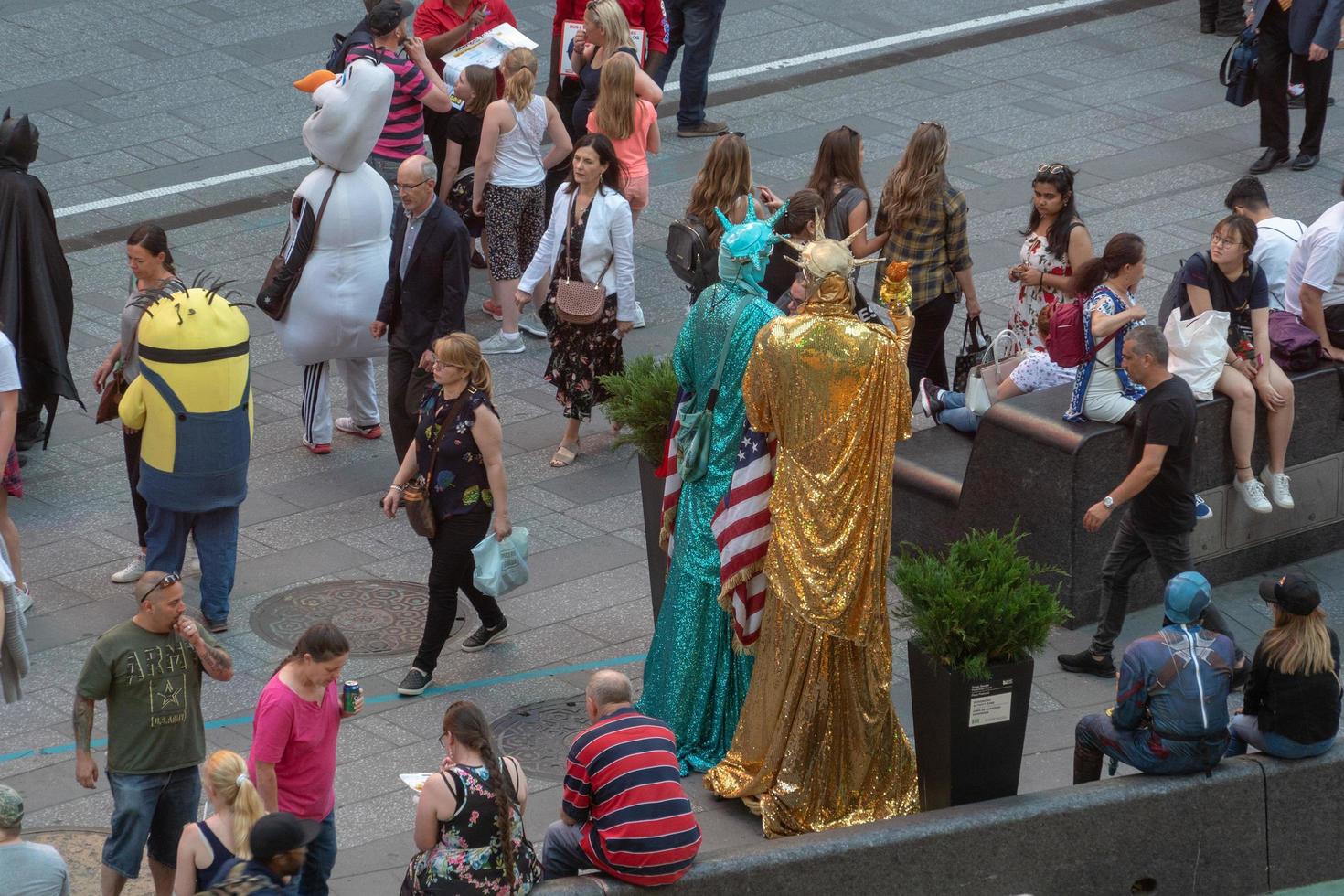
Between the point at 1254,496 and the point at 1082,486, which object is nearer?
the point at 1082,486

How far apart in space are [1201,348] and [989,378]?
1339 millimetres

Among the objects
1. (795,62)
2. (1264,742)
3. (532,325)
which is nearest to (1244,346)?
(1264,742)

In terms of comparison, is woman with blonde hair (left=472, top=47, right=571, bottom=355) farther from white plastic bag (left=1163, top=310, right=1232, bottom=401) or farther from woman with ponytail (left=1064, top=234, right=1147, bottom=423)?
white plastic bag (left=1163, top=310, right=1232, bottom=401)

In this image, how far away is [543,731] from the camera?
9164 mm

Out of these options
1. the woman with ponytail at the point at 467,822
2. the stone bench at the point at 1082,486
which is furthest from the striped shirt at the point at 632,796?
the stone bench at the point at 1082,486

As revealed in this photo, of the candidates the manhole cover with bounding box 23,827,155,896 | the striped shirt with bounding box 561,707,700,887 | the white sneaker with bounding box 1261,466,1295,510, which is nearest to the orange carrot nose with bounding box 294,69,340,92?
the manhole cover with bounding box 23,827,155,896

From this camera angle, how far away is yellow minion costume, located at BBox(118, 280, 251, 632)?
949 cm

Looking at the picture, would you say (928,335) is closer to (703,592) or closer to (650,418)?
(650,418)

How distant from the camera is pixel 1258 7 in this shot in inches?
632

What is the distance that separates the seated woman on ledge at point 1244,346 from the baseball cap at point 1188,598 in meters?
2.56

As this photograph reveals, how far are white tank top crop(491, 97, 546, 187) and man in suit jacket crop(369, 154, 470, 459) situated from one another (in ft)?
6.61

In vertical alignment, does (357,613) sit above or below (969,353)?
below

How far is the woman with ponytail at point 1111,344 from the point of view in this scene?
A: 992cm

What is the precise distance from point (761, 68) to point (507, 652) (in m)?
9.71
